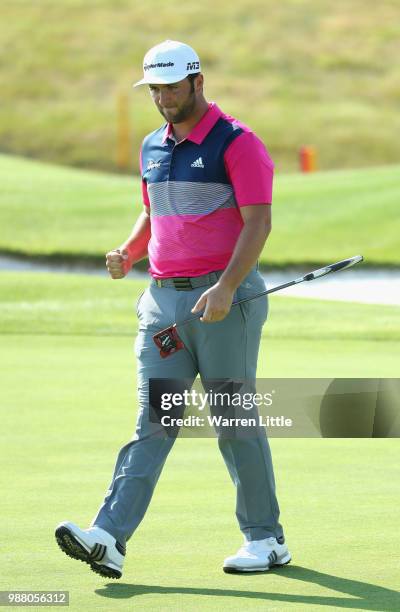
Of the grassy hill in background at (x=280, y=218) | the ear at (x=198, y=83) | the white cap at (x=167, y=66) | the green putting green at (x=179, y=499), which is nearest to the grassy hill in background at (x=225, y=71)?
the grassy hill in background at (x=280, y=218)

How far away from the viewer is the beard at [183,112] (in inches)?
213

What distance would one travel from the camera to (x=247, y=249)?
17.2ft

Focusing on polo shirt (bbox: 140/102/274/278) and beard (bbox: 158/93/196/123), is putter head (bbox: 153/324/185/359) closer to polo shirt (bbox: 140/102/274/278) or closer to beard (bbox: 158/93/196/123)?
polo shirt (bbox: 140/102/274/278)

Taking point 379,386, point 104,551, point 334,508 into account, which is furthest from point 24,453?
point 379,386

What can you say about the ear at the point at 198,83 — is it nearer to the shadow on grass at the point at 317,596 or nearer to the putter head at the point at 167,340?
the putter head at the point at 167,340

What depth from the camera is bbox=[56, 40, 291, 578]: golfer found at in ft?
17.5

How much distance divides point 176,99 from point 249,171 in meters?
0.37

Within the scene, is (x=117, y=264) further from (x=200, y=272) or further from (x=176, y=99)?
(x=176, y=99)

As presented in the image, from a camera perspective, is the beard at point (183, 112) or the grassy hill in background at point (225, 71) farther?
the grassy hill in background at point (225, 71)

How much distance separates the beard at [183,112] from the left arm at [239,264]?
1.28 feet

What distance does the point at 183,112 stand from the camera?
542cm

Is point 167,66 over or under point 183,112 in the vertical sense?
over

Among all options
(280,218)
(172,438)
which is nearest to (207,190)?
(172,438)

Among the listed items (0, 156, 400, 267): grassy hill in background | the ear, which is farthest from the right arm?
(0, 156, 400, 267): grassy hill in background
